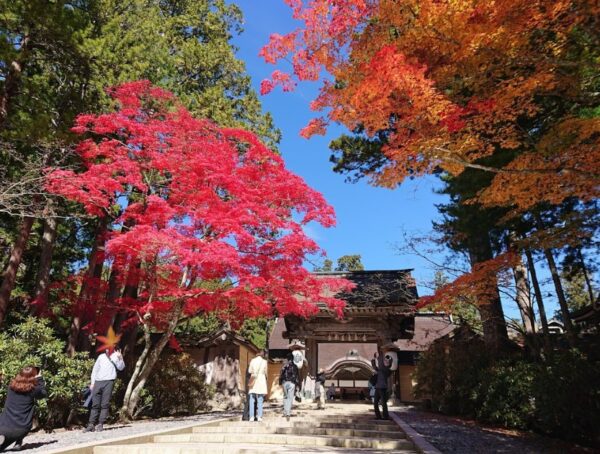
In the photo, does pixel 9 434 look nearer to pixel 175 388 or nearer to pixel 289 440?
pixel 289 440

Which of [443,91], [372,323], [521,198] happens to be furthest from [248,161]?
[372,323]

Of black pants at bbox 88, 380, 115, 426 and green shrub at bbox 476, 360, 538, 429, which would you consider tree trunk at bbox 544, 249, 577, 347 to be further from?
black pants at bbox 88, 380, 115, 426

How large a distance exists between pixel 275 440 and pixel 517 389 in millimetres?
5393

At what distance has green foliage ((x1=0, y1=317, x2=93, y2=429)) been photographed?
7.73 m

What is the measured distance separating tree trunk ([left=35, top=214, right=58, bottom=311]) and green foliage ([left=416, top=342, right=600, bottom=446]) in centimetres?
1111

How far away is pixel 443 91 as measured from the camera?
7.67 m

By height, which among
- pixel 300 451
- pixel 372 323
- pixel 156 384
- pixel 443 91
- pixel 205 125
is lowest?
pixel 300 451

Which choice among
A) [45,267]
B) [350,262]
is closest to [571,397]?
[45,267]

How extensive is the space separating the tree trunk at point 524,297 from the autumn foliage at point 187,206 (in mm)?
5307

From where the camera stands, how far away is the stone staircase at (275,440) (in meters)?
5.71

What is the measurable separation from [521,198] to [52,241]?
11.2 m

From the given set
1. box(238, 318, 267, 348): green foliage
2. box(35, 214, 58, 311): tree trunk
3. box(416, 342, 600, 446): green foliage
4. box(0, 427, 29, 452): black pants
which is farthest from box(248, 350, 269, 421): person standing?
box(238, 318, 267, 348): green foliage

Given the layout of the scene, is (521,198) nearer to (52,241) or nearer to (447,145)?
(447,145)

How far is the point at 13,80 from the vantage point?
9.43 metres
